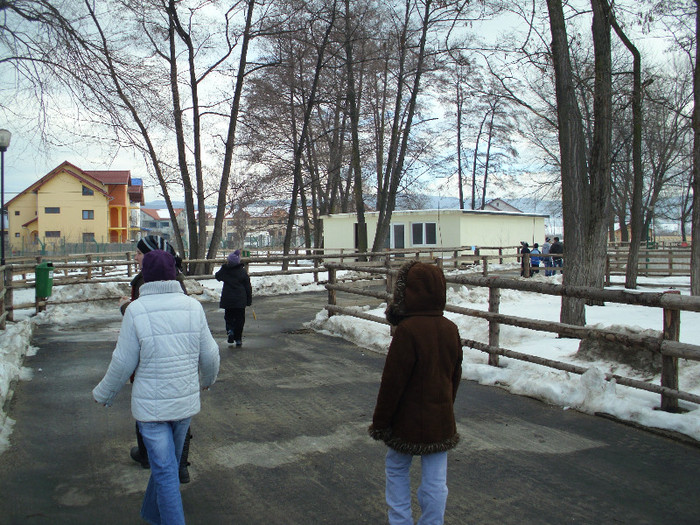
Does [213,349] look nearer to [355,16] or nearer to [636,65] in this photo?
[636,65]

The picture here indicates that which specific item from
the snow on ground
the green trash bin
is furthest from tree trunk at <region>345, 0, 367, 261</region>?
the green trash bin

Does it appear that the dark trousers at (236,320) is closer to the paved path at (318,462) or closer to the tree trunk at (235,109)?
the paved path at (318,462)

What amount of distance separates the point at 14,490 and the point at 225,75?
65.1ft

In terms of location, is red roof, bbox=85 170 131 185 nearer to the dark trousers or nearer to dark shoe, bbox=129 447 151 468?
the dark trousers

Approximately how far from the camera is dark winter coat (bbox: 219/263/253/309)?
9.21 meters

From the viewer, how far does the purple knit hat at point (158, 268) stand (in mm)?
3396

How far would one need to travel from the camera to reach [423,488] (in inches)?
121

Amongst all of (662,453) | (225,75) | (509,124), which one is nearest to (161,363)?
(662,453)

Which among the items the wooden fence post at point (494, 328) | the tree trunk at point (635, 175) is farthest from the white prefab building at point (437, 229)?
the wooden fence post at point (494, 328)

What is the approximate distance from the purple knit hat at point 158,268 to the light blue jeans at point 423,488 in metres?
1.58

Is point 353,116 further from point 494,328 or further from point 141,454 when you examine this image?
point 141,454

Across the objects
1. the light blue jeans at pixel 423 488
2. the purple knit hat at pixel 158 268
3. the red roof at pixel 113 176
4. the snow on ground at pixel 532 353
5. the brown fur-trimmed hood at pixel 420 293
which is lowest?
the snow on ground at pixel 532 353

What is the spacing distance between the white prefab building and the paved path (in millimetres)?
25807

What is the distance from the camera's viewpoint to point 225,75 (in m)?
21.9
